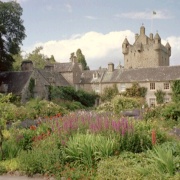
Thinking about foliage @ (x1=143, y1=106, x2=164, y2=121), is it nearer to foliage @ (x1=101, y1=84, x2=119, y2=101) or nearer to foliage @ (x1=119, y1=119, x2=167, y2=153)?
foliage @ (x1=119, y1=119, x2=167, y2=153)

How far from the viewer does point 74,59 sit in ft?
182

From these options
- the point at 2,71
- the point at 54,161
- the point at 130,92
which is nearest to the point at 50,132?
the point at 54,161

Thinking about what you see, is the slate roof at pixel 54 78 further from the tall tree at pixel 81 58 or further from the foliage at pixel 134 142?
the foliage at pixel 134 142

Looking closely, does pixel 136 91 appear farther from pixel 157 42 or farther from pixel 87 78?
pixel 157 42

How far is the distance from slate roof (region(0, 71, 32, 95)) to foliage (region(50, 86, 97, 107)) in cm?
430

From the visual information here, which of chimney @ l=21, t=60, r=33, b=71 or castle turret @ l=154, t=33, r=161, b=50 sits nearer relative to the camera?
chimney @ l=21, t=60, r=33, b=71

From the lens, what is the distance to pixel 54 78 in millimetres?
50031

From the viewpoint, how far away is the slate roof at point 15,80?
42938 millimetres

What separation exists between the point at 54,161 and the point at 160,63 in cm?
6540

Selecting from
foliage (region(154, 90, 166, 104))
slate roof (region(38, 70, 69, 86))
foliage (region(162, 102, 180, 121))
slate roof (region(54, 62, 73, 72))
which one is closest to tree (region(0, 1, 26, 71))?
slate roof (region(38, 70, 69, 86))

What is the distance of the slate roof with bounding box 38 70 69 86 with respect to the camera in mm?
48031

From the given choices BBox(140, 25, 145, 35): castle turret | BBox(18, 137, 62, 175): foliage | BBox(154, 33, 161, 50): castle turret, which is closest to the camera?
BBox(18, 137, 62, 175): foliage

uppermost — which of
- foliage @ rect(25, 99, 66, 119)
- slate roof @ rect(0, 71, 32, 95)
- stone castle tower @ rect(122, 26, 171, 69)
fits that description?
stone castle tower @ rect(122, 26, 171, 69)

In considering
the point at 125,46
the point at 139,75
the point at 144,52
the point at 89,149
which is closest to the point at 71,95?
the point at 139,75
